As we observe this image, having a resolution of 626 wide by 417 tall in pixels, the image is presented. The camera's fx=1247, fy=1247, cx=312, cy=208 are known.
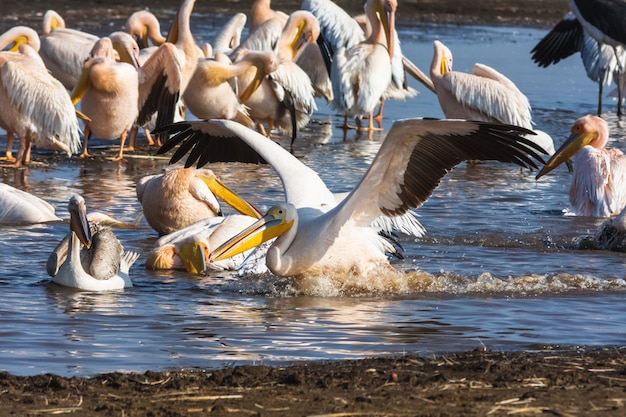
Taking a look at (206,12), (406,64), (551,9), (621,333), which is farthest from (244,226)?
(551,9)

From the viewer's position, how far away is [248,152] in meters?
6.98

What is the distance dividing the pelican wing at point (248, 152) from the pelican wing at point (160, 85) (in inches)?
139

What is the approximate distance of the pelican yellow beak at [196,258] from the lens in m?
6.54

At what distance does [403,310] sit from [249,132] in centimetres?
144

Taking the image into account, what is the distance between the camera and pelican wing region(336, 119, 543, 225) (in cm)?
566

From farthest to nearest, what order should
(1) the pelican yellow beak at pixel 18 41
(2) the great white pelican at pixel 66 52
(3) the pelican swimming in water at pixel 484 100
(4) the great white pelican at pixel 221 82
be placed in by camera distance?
(2) the great white pelican at pixel 66 52, (1) the pelican yellow beak at pixel 18 41, (4) the great white pelican at pixel 221 82, (3) the pelican swimming in water at pixel 484 100

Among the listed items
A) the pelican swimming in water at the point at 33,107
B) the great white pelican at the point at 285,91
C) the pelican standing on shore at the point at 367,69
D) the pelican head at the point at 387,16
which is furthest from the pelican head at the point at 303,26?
the pelican swimming in water at the point at 33,107

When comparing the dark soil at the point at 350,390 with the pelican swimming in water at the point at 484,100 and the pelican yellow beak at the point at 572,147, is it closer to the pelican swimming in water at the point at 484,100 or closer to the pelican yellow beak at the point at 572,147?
the pelican yellow beak at the point at 572,147

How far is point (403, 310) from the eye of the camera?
562 cm

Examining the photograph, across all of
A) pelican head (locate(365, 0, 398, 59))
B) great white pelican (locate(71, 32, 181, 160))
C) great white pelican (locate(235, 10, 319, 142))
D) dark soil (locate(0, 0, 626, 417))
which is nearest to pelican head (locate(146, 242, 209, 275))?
dark soil (locate(0, 0, 626, 417))

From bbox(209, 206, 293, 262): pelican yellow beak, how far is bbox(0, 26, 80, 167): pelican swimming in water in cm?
428

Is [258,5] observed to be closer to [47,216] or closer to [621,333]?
[47,216]

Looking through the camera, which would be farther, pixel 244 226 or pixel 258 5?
pixel 258 5

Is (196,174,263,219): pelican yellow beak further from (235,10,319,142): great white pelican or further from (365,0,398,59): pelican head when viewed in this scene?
(365,0,398,59): pelican head
